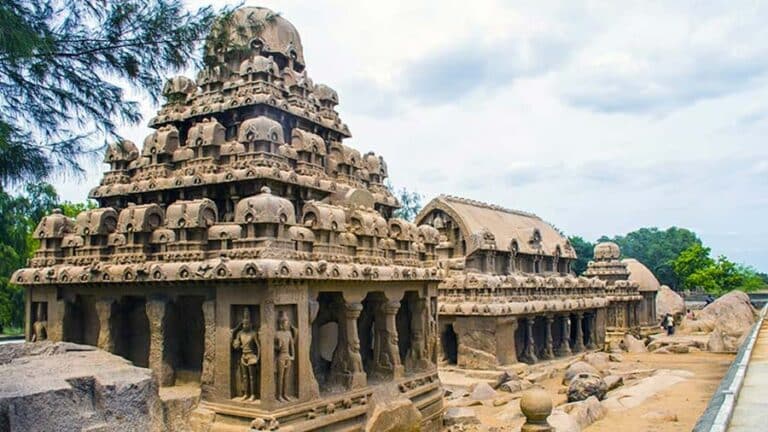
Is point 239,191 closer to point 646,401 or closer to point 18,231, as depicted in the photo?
point 18,231

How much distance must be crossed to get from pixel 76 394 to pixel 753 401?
10.4 metres

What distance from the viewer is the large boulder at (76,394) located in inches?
275

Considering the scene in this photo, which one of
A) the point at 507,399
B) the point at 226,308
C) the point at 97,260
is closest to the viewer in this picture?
the point at 226,308

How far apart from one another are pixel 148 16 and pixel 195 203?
3722 millimetres

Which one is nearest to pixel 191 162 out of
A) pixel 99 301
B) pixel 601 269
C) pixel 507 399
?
pixel 99 301

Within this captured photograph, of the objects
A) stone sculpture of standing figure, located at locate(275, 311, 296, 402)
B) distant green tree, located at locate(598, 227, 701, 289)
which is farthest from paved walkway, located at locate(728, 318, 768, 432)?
distant green tree, located at locate(598, 227, 701, 289)

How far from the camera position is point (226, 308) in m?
10.4

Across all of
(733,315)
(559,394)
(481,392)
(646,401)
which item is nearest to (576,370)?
(559,394)

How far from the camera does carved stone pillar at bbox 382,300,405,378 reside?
43.9ft

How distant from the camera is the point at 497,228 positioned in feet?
94.2

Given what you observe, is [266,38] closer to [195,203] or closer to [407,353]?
[195,203]

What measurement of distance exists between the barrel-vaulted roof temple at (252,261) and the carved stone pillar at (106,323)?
0.03 meters

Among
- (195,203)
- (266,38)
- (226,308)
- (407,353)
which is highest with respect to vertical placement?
(266,38)

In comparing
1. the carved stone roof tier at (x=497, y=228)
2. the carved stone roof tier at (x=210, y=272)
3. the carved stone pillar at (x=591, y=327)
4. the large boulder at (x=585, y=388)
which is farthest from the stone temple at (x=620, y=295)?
the carved stone roof tier at (x=210, y=272)
